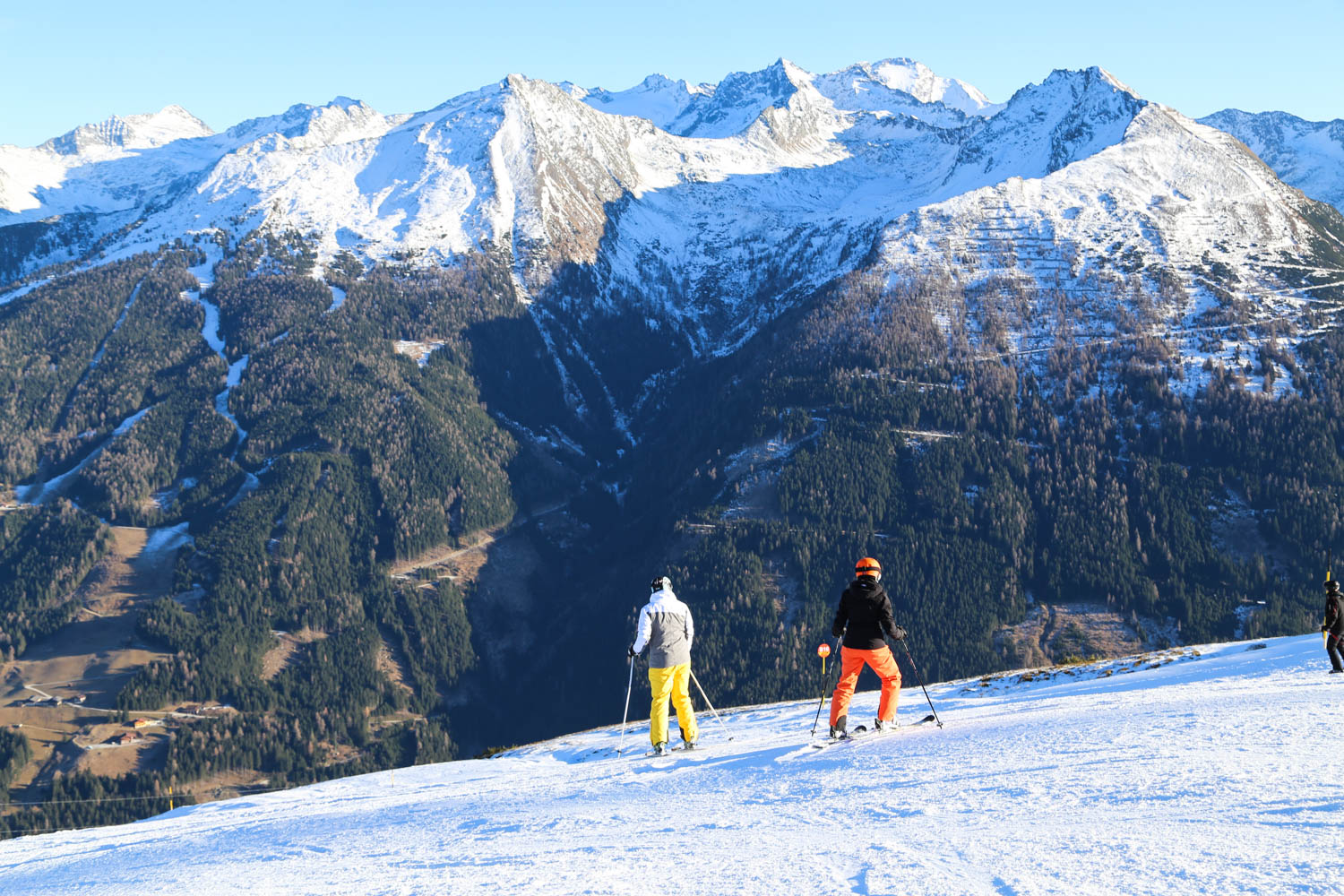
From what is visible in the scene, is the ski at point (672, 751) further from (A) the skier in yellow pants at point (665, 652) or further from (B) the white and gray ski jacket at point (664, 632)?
(B) the white and gray ski jacket at point (664, 632)

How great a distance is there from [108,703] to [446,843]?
189844 mm

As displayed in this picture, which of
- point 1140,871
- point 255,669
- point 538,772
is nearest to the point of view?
point 1140,871

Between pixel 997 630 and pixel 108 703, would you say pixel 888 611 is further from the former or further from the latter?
pixel 108 703

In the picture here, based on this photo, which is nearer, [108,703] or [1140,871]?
[1140,871]

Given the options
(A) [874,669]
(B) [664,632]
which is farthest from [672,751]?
(A) [874,669]

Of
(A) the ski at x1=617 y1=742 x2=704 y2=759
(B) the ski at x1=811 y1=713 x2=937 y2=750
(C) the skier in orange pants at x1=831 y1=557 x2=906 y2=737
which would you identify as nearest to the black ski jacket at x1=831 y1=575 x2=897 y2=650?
(C) the skier in orange pants at x1=831 y1=557 x2=906 y2=737

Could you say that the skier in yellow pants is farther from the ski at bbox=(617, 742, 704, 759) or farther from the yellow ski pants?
the ski at bbox=(617, 742, 704, 759)

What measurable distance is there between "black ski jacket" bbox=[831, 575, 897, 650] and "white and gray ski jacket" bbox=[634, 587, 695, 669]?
182 inches

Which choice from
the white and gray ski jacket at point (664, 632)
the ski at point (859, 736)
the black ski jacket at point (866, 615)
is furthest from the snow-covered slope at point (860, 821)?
the white and gray ski jacket at point (664, 632)

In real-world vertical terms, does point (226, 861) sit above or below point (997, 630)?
above

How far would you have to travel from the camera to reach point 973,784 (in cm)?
1564

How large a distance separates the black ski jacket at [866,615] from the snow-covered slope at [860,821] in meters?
2.21

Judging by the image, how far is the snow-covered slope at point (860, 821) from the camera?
1120 centimetres

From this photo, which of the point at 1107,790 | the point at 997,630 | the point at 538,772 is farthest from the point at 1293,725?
the point at 997,630
